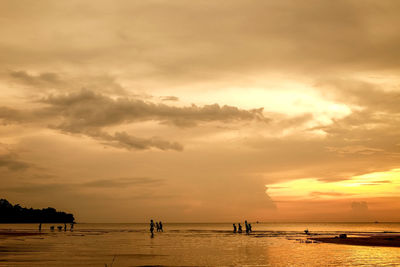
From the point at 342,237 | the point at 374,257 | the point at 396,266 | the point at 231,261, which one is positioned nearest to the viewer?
the point at 396,266

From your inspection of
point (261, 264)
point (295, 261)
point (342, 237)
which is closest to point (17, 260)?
point (261, 264)

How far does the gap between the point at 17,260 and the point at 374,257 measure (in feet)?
120

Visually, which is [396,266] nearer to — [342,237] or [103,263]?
[103,263]

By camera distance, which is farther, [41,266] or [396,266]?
[396,266]

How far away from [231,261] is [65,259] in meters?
16.3

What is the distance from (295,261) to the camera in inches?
1439

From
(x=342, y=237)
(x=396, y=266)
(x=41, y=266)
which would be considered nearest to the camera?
(x=41, y=266)

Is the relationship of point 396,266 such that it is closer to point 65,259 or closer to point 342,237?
point 65,259

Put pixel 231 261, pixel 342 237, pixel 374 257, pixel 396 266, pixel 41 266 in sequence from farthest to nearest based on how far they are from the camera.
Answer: pixel 342 237 < pixel 374 257 < pixel 231 261 < pixel 396 266 < pixel 41 266

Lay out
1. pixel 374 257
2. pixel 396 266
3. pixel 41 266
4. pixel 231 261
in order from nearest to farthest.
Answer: pixel 41 266
pixel 396 266
pixel 231 261
pixel 374 257

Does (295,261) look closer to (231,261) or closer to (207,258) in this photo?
(231,261)

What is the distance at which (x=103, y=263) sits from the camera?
110ft

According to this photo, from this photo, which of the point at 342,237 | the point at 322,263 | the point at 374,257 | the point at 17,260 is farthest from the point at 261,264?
the point at 342,237

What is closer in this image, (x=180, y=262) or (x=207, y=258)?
(x=180, y=262)
